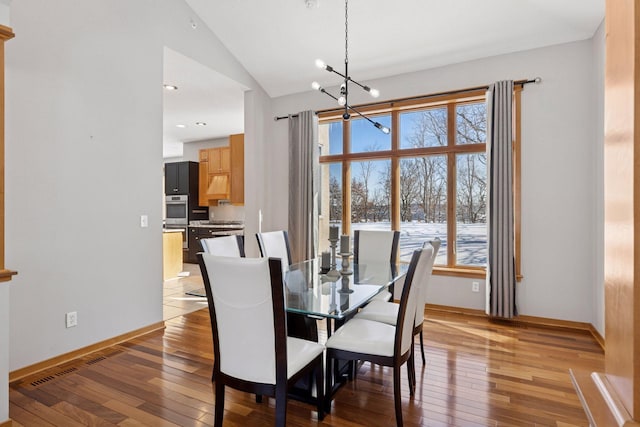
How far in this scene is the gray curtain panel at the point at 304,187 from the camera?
487 centimetres

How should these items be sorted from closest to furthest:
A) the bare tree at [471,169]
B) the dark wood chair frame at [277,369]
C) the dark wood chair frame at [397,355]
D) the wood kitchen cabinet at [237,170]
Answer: the dark wood chair frame at [277,369], the dark wood chair frame at [397,355], the bare tree at [471,169], the wood kitchen cabinet at [237,170]

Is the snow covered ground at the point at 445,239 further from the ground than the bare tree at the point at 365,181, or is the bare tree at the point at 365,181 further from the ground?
the bare tree at the point at 365,181

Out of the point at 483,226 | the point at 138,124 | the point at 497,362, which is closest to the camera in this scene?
the point at 497,362

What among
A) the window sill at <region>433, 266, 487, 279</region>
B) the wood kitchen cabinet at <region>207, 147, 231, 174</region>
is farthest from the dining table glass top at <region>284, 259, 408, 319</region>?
the wood kitchen cabinet at <region>207, 147, 231, 174</region>

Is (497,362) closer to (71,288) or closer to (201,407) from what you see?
(201,407)

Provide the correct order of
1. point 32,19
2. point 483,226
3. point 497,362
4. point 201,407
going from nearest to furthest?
1. point 201,407
2. point 32,19
3. point 497,362
4. point 483,226

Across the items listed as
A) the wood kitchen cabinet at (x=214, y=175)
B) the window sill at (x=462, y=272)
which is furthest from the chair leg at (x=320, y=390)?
the wood kitchen cabinet at (x=214, y=175)

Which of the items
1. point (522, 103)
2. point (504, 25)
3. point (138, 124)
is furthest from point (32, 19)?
point (522, 103)

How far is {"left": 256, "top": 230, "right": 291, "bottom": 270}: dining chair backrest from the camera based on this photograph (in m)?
3.37

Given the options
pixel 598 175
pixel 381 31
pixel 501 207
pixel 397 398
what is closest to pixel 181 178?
pixel 381 31

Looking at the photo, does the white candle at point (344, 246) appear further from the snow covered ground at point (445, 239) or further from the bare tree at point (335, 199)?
the bare tree at point (335, 199)

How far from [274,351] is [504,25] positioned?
3782 mm

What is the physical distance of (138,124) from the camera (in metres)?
3.48

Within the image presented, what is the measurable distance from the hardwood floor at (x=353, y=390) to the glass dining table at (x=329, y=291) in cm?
52
